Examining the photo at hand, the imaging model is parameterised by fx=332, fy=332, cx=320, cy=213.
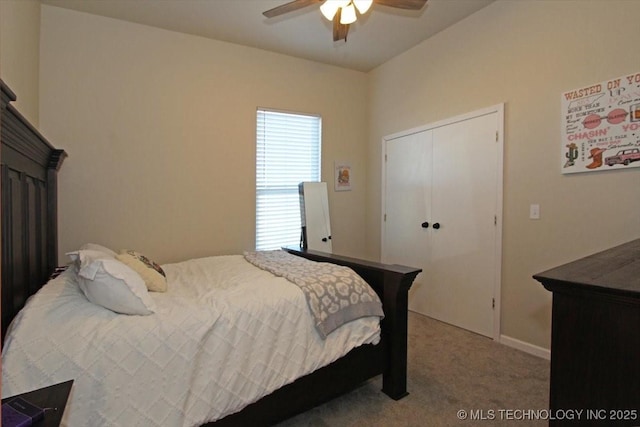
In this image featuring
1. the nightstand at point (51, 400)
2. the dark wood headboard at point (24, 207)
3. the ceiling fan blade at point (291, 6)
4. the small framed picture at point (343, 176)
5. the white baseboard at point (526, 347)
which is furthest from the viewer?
the small framed picture at point (343, 176)

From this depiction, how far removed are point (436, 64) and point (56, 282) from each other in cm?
352

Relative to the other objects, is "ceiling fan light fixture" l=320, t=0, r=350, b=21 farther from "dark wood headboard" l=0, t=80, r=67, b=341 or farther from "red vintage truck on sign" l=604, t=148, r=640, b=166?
"red vintage truck on sign" l=604, t=148, r=640, b=166

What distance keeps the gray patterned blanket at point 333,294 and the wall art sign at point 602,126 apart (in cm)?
172

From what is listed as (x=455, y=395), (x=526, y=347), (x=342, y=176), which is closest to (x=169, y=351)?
(x=455, y=395)

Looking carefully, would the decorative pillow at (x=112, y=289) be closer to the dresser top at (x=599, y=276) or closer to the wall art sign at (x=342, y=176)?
the dresser top at (x=599, y=276)

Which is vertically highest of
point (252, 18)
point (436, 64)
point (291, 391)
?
point (252, 18)

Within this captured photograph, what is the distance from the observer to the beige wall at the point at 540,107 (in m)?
2.13

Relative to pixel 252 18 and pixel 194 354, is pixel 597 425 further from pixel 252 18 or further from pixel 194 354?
pixel 252 18

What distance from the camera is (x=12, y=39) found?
2.05 meters

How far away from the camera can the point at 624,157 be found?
208cm

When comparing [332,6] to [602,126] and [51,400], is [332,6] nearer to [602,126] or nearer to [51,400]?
[602,126]

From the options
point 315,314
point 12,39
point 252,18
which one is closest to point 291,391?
point 315,314

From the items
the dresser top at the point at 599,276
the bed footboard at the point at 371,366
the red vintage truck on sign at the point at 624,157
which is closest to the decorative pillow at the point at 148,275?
the bed footboard at the point at 371,366

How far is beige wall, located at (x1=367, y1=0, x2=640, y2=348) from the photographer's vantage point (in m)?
2.13
